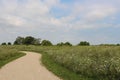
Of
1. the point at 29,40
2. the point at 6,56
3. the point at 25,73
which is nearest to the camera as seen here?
the point at 25,73

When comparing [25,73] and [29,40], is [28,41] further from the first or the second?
[25,73]

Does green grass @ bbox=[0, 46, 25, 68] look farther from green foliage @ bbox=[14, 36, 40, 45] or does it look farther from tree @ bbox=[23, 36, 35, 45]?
tree @ bbox=[23, 36, 35, 45]

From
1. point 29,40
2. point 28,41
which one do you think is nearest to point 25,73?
point 29,40

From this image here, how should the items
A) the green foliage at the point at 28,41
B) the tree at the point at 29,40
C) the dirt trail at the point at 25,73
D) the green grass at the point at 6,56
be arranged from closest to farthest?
1. the dirt trail at the point at 25,73
2. the green grass at the point at 6,56
3. the green foliage at the point at 28,41
4. the tree at the point at 29,40

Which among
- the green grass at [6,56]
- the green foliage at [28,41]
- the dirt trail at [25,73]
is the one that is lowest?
the dirt trail at [25,73]

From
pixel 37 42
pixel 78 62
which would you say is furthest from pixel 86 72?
pixel 37 42

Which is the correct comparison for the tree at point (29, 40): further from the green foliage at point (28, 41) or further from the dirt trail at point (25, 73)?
the dirt trail at point (25, 73)

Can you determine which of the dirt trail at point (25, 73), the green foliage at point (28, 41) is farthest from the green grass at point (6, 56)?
the green foliage at point (28, 41)

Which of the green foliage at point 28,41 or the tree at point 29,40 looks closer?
the green foliage at point 28,41

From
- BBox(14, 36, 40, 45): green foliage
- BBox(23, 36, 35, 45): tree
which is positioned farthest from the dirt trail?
BBox(23, 36, 35, 45): tree

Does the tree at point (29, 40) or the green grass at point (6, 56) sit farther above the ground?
the tree at point (29, 40)

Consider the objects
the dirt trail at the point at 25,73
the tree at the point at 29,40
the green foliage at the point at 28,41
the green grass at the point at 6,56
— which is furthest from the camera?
the tree at the point at 29,40

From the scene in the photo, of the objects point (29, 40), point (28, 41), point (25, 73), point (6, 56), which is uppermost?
point (29, 40)

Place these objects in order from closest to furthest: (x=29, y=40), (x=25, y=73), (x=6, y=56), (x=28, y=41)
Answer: (x=25, y=73) → (x=6, y=56) → (x=29, y=40) → (x=28, y=41)
